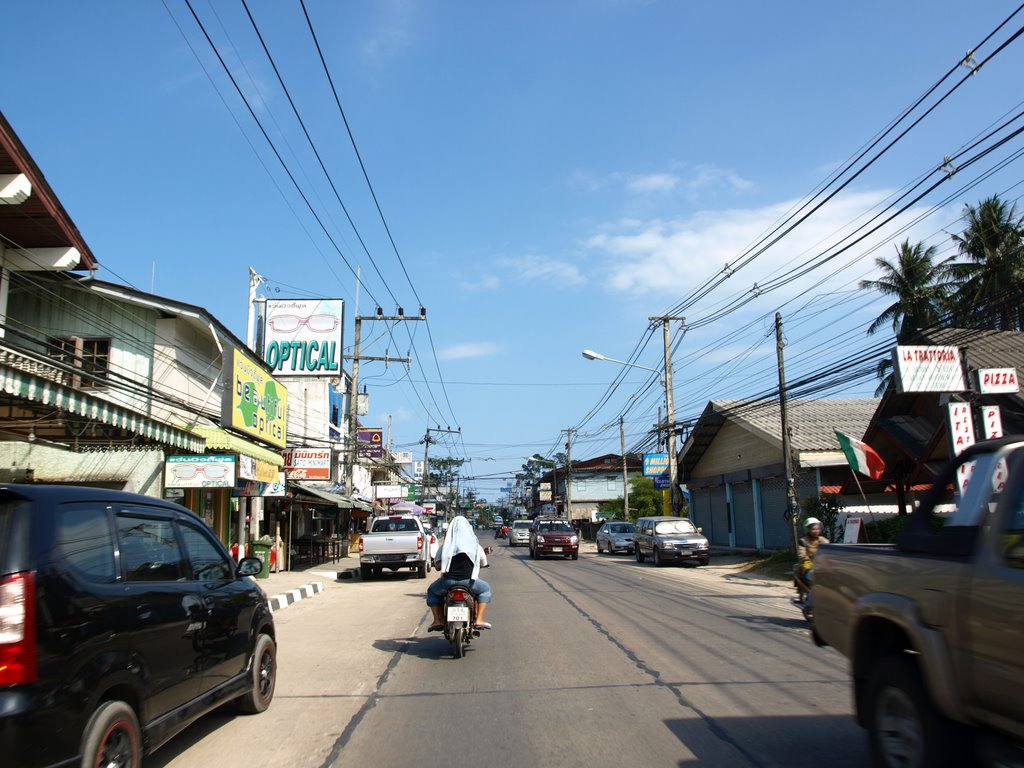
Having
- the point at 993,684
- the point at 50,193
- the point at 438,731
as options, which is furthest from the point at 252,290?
the point at 993,684

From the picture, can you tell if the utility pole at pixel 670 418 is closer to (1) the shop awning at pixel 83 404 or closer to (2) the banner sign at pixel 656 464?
(2) the banner sign at pixel 656 464

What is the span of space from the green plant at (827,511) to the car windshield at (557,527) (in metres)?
13.0

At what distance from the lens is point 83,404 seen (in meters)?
11.2

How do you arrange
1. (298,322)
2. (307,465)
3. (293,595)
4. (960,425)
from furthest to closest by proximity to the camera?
(307,465), (298,322), (293,595), (960,425)

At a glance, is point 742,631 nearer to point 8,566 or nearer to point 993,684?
point 993,684

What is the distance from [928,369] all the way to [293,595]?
1383 centimetres

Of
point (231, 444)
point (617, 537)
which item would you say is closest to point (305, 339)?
point (231, 444)

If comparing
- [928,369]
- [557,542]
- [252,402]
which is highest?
[252,402]

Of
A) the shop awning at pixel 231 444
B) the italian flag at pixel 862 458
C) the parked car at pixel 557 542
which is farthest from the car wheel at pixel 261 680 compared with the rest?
the parked car at pixel 557 542

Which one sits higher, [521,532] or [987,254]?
[987,254]

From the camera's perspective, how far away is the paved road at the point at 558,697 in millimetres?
5543

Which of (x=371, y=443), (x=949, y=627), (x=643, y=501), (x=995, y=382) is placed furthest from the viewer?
(x=643, y=501)

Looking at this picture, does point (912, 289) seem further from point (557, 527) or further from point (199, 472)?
point (199, 472)

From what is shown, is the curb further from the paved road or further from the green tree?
the green tree
